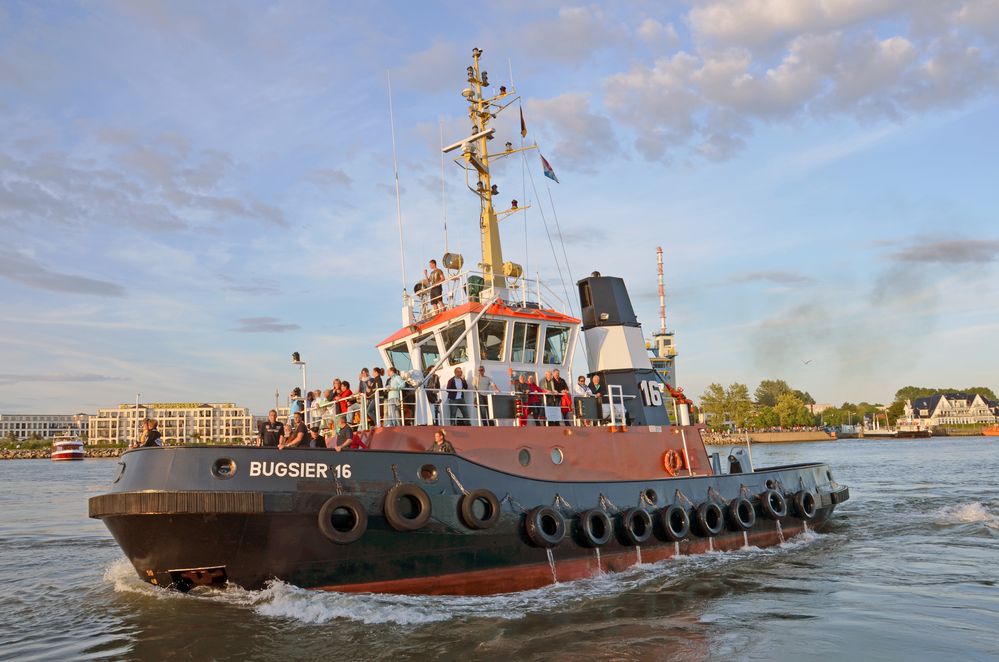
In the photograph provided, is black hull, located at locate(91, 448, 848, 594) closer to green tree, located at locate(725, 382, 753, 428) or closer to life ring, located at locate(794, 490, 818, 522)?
life ring, located at locate(794, 490, 818, 522)

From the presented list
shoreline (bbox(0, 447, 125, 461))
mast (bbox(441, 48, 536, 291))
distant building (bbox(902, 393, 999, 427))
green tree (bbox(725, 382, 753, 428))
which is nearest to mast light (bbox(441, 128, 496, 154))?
mast (bbox(441, 48, 536, 291))

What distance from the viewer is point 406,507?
8.57 meters

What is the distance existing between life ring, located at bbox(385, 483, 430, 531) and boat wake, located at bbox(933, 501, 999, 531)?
13.4 meters

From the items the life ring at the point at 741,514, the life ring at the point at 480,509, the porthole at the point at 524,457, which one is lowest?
the life ring at the point at 741,514

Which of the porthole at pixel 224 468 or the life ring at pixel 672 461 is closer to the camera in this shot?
the porthole at pixel 224 468

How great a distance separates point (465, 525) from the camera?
8891 mm

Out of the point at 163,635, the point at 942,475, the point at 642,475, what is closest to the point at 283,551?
the point at 163,635

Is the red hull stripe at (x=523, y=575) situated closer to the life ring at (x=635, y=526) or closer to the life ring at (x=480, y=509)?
the life ring at (x=635, y=526)

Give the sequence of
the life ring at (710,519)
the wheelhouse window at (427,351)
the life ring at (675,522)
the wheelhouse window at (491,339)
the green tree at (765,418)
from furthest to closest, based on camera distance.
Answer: the green tree at (765,418)
the wheelhouse window at (427,351)
the life ring at (710,519)
the wheelhouse window at (491,339)
the life ring at (675,522)

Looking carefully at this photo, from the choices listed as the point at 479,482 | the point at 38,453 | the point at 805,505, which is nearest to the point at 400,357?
the point at 479,482

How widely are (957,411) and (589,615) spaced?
4782 inches

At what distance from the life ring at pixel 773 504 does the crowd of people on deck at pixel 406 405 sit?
12.6 feet

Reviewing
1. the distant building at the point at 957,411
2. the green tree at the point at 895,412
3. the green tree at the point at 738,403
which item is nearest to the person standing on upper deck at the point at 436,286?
the green tree at the point at 738,403

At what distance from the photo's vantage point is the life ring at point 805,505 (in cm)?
1407
